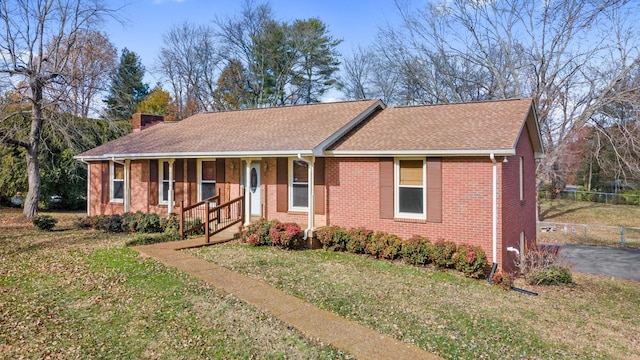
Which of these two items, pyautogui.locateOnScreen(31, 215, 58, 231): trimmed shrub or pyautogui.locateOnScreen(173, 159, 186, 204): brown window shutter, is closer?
pyautogui.locateOnScreen(31, 215, 58, 231): trimmed shrub

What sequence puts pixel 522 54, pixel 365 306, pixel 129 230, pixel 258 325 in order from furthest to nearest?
pixel 522 54, pixel 129 230, pixel 365 306, pixel 258 325

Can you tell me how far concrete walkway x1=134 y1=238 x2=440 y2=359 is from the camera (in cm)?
495

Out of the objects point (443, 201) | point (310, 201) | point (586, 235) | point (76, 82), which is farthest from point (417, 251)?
point (586, 235)

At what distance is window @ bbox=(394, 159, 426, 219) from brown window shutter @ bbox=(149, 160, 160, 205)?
9660 mm

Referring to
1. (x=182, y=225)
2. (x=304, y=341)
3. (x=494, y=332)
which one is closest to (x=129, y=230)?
(x=182, y=225)

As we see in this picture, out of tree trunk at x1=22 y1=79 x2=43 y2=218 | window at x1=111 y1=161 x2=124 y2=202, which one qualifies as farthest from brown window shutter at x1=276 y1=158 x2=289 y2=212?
tree trunk at x1=22 y1=79 x2=43 y2=218

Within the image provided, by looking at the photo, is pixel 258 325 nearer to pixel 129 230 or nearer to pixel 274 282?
pixel 274 282

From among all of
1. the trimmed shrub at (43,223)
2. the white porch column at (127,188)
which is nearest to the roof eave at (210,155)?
the white porch column at (127,188)

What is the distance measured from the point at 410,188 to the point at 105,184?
13.5 metres

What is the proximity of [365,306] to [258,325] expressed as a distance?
1.95m

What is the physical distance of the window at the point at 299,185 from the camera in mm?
12461

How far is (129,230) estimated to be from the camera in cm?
1382

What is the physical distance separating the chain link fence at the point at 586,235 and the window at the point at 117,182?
807 inches

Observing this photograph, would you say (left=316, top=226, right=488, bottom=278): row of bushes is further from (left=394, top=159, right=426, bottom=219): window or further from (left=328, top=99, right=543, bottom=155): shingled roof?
(left=328, top=99, right=543, bottom=155): shingled roof
